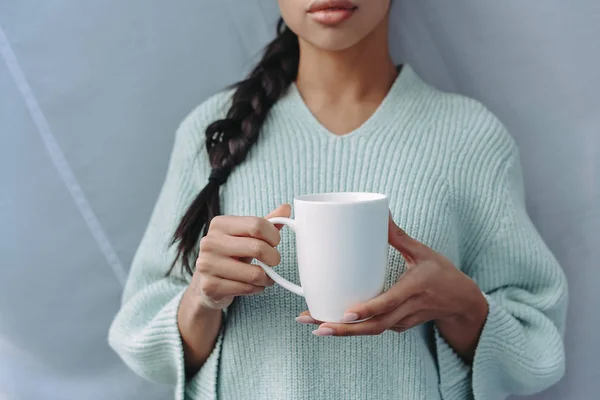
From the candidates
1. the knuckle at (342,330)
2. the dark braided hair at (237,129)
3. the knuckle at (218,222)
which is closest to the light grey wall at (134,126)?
the dark braided hair at (237,129)

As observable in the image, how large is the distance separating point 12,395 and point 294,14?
75 cm

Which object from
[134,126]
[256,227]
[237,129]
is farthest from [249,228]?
[134,126]

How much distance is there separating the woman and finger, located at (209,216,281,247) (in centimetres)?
10

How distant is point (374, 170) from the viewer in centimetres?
83

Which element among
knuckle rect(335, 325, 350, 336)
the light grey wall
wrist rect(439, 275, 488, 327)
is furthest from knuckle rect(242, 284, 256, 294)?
the light grey wall

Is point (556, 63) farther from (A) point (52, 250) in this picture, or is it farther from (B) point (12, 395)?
(B) point (12, 395)

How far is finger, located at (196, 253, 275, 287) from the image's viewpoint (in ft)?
2.16

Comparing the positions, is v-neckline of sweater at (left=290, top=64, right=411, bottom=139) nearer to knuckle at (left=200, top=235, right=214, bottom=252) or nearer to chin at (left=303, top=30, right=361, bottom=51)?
chin at (left=303, top=30, right=361, bottom=51)

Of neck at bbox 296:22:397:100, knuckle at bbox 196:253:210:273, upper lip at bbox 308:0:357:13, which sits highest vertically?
upper lip at bbox 308:0:357:13

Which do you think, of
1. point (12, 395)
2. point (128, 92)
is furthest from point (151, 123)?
point (12, 395)

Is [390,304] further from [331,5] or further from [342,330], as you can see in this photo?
[331,5]

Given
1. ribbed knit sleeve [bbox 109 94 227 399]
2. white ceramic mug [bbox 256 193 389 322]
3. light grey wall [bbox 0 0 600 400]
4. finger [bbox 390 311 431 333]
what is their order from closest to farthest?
white ceramic mug [bbox 256 193 389 322] → finger [bbox 390 311 431 333] → ribbed knit sleeve [bbox 109 94 227 399] → light grey wall [bbox 0 0 600 400]

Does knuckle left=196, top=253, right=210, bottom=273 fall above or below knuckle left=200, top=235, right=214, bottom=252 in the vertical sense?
below

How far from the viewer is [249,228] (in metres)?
0.65
